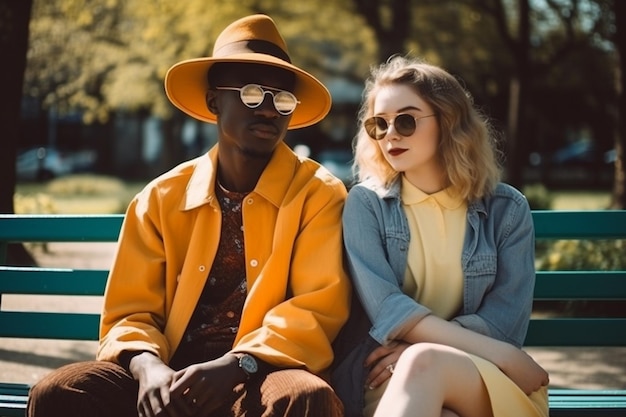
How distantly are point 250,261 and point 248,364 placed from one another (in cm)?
56

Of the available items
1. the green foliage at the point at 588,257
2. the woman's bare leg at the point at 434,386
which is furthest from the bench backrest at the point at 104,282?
the green foliage at the point at 588,257

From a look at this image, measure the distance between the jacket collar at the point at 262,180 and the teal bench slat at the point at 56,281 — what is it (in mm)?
822

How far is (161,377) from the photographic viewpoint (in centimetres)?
334

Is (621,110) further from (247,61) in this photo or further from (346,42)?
(346,42)

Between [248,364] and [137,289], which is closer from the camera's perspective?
[248,364]

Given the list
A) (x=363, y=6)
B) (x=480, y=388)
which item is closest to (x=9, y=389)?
(x=480, y=388)

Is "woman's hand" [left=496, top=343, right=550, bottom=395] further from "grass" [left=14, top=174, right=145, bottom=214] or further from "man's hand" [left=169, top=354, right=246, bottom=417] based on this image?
"grass" [left=14, top=174, right=145, bottom=214]

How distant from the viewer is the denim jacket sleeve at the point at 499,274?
369cm

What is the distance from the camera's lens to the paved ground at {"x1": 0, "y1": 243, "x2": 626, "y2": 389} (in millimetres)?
6094

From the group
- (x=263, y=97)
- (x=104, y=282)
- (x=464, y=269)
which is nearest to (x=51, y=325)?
(x=104, y=282)

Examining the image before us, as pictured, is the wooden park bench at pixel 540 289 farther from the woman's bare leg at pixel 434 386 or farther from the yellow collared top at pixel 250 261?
the woman's bare leg at pixel 434 386

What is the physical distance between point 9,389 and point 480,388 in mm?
2244

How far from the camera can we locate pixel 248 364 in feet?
11.2

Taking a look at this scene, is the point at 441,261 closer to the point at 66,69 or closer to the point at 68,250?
the point at 68,250
